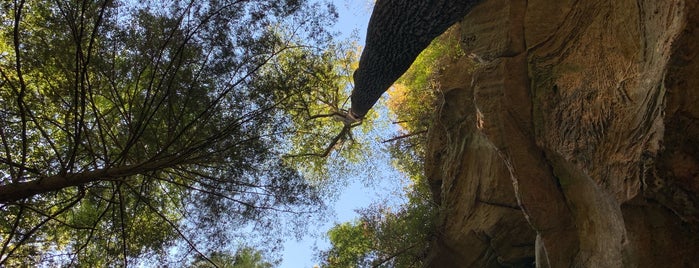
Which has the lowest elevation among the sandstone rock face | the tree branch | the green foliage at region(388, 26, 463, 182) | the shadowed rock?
the sandstone rock face

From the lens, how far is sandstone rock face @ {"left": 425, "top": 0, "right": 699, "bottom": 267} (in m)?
3.00

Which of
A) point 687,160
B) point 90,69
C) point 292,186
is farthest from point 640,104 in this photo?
point 90,69

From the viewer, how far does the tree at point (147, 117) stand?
5660mm

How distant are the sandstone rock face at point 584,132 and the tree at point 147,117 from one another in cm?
295

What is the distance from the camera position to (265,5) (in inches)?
242

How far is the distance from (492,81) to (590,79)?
4.79 feet

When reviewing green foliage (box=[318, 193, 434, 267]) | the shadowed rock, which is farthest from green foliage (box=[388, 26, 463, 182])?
the shadowed rock

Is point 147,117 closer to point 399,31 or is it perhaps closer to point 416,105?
point 399,31

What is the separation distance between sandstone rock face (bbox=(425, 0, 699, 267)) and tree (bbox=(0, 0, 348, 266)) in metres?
2.95

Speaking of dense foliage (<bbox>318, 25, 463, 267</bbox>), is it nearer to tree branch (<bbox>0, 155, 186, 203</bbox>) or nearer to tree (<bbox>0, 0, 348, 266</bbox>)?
tree (<bbox>0, 0, 348, 266</bbox>)

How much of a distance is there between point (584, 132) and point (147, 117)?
231 inches

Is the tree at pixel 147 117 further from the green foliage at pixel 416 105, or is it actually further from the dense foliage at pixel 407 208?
the green foliage at pixel 416 105

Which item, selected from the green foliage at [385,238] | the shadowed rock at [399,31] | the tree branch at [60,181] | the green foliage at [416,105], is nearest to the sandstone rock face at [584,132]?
the shadowed rock at [399,31]

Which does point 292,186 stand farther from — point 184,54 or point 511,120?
point 511,120
